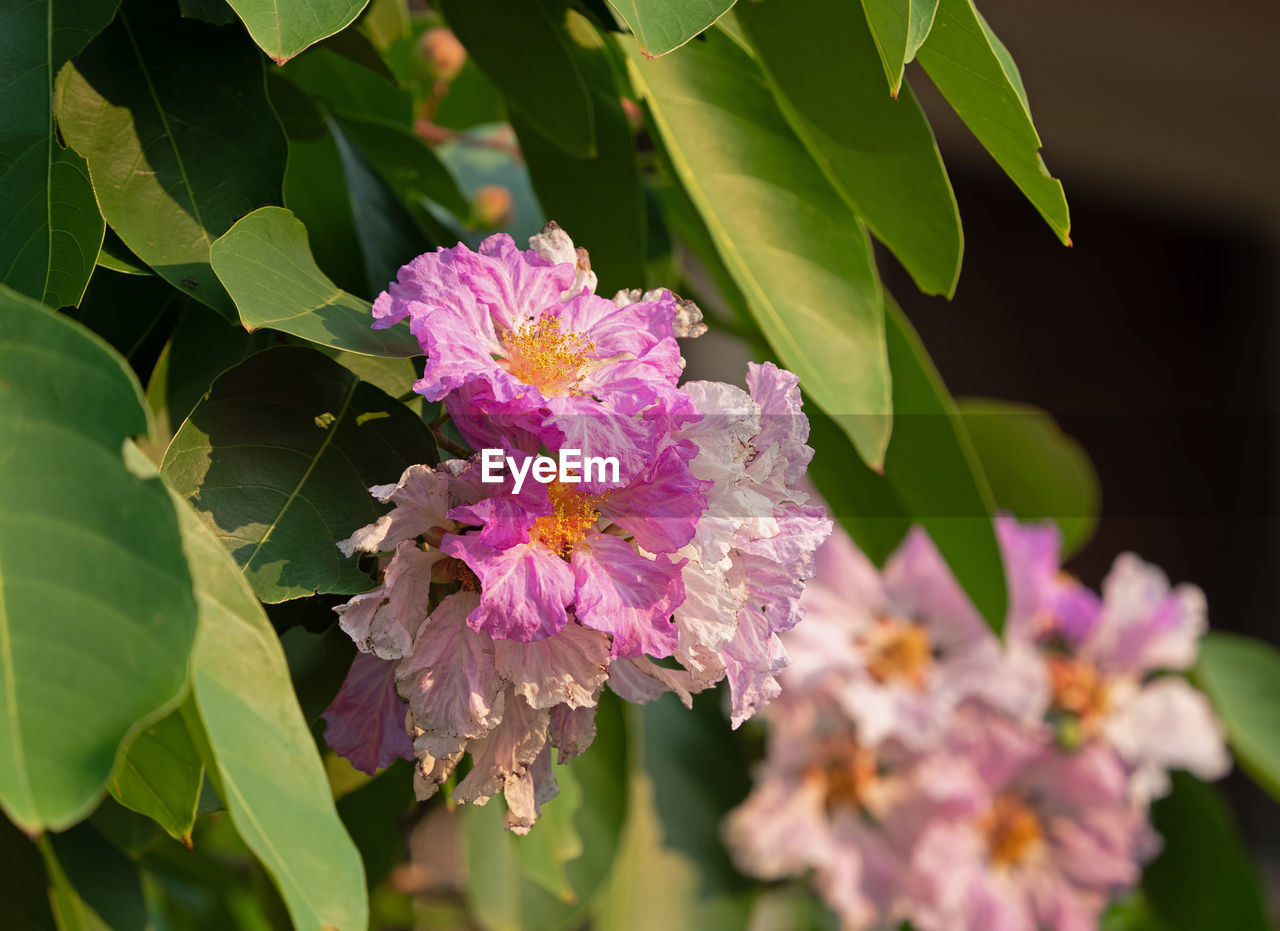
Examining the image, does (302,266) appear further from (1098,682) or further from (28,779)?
(1098,682)

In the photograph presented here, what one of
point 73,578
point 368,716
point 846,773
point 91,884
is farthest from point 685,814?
point 73,578

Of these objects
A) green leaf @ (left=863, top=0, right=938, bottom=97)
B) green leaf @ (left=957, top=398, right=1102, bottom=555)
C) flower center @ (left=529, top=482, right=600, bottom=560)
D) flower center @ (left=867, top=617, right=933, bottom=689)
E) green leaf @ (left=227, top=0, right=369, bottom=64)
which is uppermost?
green leaf @ (left=227, top=0, right=369, bottom=64)

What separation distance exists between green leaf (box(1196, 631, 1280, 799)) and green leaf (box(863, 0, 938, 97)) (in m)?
0.74

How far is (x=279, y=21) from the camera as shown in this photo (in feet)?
0.98

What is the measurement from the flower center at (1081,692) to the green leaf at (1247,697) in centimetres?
14

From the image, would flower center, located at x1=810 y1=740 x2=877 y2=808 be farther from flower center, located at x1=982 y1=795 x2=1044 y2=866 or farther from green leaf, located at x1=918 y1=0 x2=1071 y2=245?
green leaf, located at x1=918 y1=0 x2=1071 y2=245

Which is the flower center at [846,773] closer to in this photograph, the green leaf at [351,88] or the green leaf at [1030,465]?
the green leaf at [1030,465]

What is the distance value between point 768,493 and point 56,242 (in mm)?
197

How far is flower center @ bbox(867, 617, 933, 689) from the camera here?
0.80 m

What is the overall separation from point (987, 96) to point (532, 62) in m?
0.16

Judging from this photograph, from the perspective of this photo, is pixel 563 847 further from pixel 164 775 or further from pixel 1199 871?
pixel 1199 871

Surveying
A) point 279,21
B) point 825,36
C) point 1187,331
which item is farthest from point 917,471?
point 1187,331

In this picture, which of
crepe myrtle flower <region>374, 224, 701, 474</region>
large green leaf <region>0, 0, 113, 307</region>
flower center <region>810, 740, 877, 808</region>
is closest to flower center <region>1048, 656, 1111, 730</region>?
flower center <region>810, 740, 877, 808</region>

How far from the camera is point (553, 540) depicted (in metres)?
0.29
